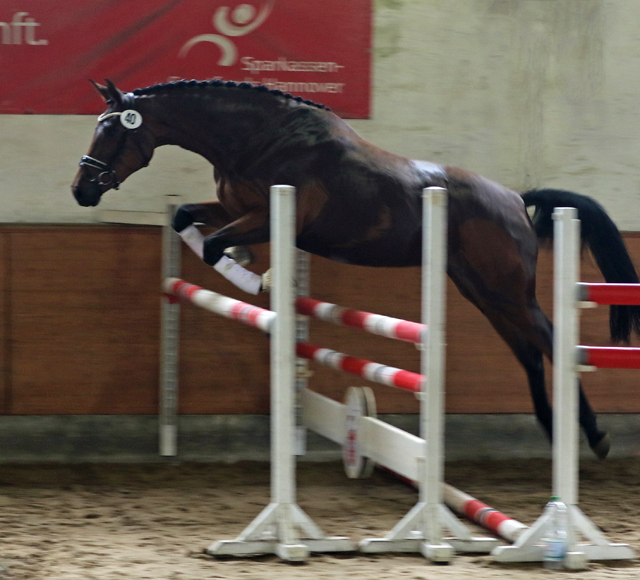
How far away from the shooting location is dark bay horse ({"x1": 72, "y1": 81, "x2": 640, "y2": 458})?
3.34m

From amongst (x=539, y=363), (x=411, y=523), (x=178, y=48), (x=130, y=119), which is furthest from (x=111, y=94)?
(x=539, y=363)

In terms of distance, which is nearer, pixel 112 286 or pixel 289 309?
pixel 289 309

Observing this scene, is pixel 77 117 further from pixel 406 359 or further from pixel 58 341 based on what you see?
pixel 406 359

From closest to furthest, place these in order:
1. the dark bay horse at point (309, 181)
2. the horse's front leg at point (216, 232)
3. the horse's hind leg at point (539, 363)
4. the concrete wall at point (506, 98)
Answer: the horse's front leg at point (216, 232) → the dark bay horse at point (309, 181) → the horse's hind leg at point (539, 363) → the concrete wall at point (506, 98)

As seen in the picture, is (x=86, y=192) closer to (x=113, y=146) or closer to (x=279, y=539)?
(x=113, y=146)

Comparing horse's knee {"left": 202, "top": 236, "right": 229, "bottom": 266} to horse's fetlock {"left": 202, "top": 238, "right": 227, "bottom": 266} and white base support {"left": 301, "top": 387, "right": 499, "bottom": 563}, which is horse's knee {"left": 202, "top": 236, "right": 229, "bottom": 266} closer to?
horse's fetlock {"left": 202, "top": 238, "right": 227, "bottom": 266}

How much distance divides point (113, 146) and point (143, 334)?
0.95m

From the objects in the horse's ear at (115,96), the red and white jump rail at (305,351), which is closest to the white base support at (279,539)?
the red and white jump rail at (305,351)

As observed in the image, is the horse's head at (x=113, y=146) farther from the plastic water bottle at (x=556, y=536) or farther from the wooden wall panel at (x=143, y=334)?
the plastic water bottle at (x=556, y=536)

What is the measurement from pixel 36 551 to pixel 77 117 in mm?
2034

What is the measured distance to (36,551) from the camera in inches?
103

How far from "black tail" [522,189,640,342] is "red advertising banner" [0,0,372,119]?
101 centimetres

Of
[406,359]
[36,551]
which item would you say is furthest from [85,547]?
[406,359]

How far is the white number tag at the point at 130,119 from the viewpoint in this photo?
11.0 ft
